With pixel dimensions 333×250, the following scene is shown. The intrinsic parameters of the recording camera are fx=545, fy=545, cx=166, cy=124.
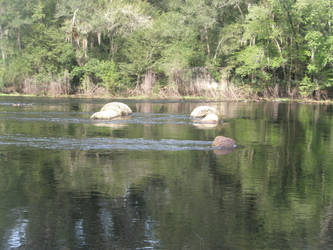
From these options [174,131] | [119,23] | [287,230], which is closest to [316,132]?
[174,131]

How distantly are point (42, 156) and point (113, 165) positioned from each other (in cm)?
262

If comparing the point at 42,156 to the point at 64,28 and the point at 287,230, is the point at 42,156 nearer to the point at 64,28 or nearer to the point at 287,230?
the point at 287,230

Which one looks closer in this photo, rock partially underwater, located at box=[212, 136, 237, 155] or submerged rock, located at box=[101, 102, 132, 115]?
rock partially underwater, located at box=[212, 136, 237, 155]

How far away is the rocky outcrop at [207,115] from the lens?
2664 centimetres

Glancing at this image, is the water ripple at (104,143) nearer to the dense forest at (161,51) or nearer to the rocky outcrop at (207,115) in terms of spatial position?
the rocky outcrop at (207,115)

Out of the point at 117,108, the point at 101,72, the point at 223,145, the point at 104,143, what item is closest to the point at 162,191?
the point at 223,145

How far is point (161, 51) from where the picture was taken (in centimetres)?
5481

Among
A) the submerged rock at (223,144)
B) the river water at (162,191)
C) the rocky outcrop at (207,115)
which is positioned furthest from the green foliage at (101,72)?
the submerged rock at (223,144)

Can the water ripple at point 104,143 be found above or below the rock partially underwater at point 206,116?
below

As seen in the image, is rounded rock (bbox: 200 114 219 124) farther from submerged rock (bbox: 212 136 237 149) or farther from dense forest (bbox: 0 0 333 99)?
dense forest (bbox: 0 0 333 99)

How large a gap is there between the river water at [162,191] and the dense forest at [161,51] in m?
30.4

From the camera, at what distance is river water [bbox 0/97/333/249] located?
337 inches

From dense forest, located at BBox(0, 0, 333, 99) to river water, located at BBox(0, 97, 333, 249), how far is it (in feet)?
99.6

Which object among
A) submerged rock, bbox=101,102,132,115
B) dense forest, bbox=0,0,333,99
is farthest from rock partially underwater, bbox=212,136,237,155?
dense forest, bbox=0,0,333,99
